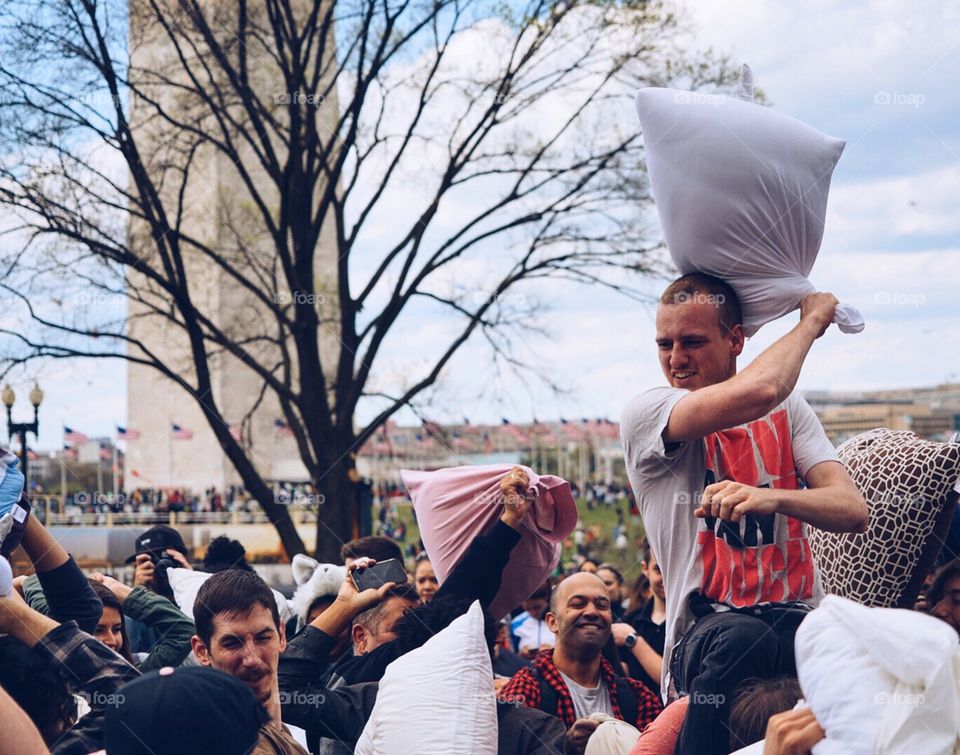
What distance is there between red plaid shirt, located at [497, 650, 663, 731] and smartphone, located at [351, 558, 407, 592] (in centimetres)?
71

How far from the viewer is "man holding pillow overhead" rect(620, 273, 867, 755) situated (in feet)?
9.80

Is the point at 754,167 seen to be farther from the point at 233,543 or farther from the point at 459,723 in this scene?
the point at 233,543

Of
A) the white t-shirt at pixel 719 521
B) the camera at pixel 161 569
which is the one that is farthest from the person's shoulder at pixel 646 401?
the camera at pixel 161 569

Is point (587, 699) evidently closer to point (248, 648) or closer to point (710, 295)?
point (248, 648)

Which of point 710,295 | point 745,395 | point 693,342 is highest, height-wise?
point 710,295

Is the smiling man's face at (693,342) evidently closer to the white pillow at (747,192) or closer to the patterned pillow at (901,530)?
the white pillow at (747,192)

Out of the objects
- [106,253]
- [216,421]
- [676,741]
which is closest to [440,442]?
[216,421]

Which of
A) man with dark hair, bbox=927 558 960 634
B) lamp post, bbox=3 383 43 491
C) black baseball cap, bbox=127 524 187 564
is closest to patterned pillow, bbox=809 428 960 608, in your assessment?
man with dark hair, bbox=927 558 960 634

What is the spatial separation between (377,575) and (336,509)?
405 inches

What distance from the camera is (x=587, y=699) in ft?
15.2

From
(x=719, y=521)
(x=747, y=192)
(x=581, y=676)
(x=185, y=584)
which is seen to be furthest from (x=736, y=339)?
(x=185, y=584)

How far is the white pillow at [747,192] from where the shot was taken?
3.39 meters

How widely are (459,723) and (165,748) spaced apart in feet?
3.09

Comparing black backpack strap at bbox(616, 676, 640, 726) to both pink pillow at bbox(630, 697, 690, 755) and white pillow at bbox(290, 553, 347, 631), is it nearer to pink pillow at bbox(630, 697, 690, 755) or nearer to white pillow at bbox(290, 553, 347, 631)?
white pillow at bbox(290, 553, 347, 631)
